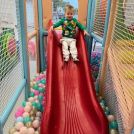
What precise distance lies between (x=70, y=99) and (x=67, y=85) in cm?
17

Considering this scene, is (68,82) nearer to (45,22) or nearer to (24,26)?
(24,26)

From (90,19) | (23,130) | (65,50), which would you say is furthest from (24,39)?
(90,19)

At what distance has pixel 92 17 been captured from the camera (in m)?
2.68

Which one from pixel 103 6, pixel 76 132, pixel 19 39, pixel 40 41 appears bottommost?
pixel 76 132

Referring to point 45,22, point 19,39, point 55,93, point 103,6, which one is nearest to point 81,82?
point 55,93

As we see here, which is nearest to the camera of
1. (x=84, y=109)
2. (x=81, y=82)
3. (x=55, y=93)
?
(x=84, y=109)

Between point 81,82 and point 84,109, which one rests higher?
point 81,82

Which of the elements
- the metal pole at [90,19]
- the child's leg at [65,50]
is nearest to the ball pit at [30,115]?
the child's leg at [65,50]

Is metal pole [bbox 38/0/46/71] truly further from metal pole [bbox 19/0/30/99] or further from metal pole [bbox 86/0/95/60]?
metal pole [bbox 19/0/30/99]

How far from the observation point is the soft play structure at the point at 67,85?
4.37ft

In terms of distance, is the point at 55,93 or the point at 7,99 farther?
the point at 55,93

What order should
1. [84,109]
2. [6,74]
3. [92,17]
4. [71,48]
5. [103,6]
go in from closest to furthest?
[6,74], [84,109], [71,48], [103,6], [92,17]

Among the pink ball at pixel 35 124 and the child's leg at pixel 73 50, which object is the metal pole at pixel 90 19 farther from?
the pink ball at pixel 35 124

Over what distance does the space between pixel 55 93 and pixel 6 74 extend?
508mm
